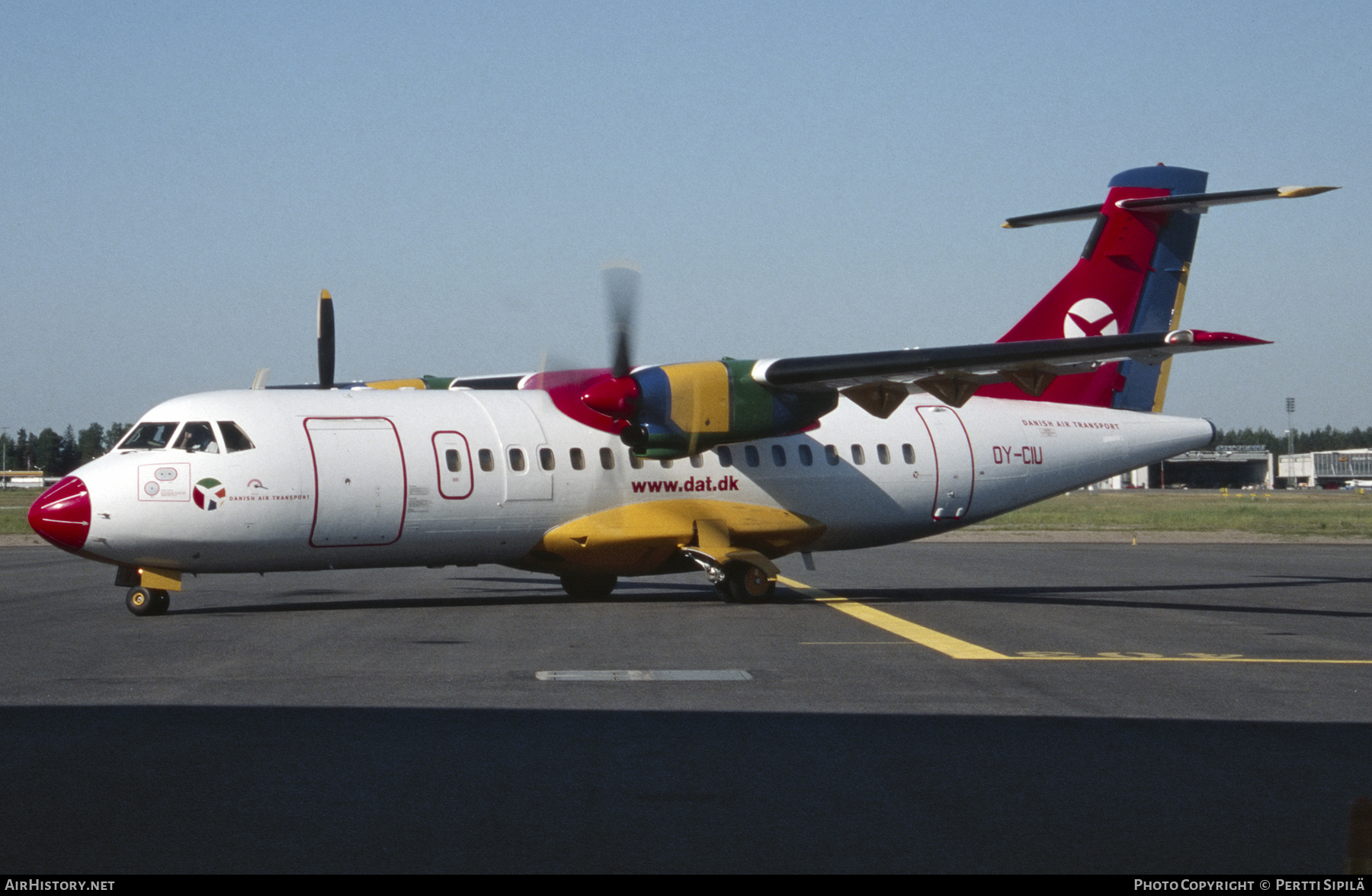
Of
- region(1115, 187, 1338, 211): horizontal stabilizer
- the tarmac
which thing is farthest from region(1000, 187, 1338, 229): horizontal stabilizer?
the tarmac

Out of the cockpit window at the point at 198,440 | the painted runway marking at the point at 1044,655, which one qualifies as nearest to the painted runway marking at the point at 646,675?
the painted runway marking at the point at 1044,655

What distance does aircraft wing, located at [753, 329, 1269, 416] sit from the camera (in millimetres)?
17344

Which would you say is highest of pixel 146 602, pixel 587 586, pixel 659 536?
pixel 659 536

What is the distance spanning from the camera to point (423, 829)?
6035 millimetres

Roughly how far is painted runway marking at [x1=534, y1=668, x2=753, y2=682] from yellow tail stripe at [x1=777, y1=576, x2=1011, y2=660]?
2.67m

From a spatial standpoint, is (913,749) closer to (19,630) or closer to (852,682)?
(852,682)

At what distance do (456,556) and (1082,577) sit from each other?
12.9 metres

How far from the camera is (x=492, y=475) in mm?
18875

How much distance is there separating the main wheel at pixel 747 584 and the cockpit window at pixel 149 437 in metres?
8.07

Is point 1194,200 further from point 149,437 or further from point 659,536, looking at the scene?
point 149,437

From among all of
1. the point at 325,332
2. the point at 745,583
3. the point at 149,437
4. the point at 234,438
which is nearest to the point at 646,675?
the point at 745,583

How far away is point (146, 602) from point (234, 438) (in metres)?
2.44

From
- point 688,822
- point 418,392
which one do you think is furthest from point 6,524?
point 688,822

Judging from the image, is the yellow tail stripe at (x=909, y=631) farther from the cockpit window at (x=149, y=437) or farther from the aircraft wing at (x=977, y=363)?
Answer: the cockpit window at (x=149, y=437)
